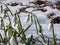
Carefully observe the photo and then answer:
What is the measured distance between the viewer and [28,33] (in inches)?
111

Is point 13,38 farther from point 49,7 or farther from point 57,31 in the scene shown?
point 49,7

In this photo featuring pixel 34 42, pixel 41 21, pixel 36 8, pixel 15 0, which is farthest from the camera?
pixel 15 0

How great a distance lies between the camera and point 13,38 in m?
1.55

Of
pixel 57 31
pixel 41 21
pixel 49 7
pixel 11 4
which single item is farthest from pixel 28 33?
pixel 11 4

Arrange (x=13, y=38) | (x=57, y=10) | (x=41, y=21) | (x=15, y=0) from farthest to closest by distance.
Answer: (x=15, y=0), (x=57, y=10), (x=41, y=21), (x=13, y=38)

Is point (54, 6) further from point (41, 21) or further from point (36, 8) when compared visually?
point (41, 21)

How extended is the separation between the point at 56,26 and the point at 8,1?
260 centimetres

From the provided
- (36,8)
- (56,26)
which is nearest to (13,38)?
(56,26)

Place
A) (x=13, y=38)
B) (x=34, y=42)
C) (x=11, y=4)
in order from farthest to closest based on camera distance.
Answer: (x=11, y=4) → (x=34, y=42) → (x=13, y=38)

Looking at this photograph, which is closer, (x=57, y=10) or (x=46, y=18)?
(x=46, y=18)

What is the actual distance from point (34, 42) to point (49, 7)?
7.81 ft

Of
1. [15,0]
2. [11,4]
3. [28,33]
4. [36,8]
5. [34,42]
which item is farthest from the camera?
[15,0]

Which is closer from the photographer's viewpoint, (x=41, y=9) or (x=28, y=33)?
(x=28, y=33)

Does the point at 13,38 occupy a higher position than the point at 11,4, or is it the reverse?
the point at 13,38
